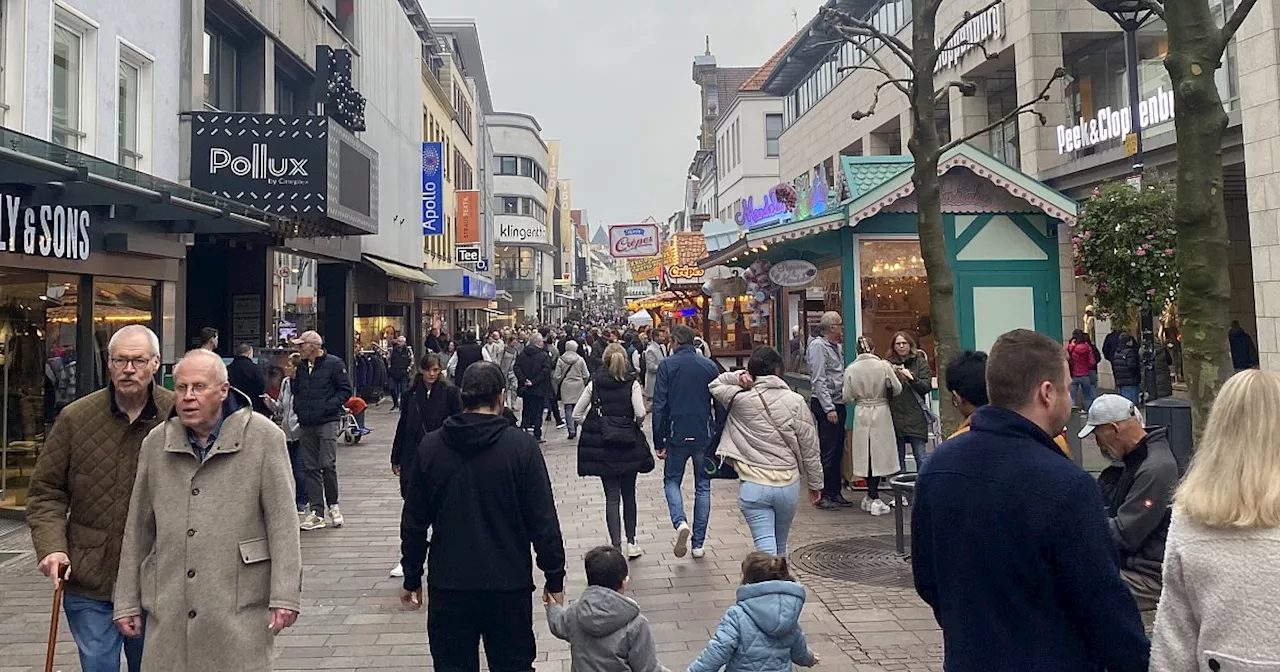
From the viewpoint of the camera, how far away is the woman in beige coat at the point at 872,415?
8375 millimetres

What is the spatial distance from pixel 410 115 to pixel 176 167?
579 inches

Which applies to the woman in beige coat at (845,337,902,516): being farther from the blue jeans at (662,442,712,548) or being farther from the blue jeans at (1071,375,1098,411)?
the blue jeans at (1071,375,1098,411)

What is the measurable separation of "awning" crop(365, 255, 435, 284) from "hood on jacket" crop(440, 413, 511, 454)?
1773 centimetres

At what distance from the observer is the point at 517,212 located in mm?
65000

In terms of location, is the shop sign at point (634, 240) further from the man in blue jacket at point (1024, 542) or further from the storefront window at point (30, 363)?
the man in blue jacket at point (1024, 542)

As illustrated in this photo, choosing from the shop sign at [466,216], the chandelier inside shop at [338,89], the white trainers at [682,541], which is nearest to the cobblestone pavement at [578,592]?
the white trainers at [682,541]

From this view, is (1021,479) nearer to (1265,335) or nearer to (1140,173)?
(1140,173)

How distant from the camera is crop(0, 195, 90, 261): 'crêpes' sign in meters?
8.00

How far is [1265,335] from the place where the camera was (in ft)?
47.3

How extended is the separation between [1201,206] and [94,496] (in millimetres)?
5346

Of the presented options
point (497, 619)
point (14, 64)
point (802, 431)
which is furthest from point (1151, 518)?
point (14, 64)

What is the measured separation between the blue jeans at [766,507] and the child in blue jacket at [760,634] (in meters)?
1.91

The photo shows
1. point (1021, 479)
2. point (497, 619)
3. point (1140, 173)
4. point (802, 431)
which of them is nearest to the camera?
point (1021, 479)

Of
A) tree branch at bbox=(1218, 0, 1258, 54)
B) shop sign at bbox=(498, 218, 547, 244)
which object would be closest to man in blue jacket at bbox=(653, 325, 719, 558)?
tree branch at bbox=(1218, 0, 1258, 54)
